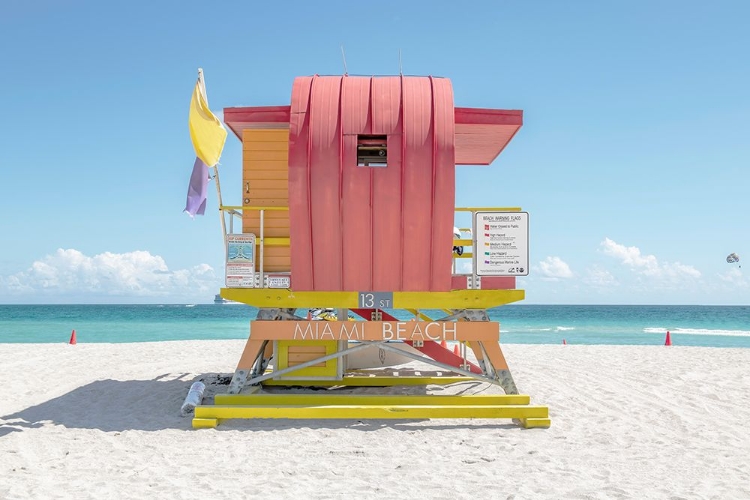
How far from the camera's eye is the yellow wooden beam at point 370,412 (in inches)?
335

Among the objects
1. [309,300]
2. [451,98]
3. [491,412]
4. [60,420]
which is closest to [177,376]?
[60,420]

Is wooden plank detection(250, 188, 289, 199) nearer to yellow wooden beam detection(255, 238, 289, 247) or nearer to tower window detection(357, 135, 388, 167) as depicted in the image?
yellow wooden beam detection(255, 238, 289, 247)

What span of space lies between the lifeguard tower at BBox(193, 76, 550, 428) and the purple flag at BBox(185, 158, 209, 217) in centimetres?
68

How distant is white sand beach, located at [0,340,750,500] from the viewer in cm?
579

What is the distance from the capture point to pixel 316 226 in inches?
345

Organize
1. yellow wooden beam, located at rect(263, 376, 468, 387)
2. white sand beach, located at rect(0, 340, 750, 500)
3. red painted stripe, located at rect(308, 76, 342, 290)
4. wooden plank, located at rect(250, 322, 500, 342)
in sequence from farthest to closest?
yellow wooden beam, located at rect(263, 376, 468, 387) → wooden plank, located at rect(250, 322, 500, 342) → red painted stripe, located at rect(308, 76, 342, 290) → white sand beach, located at rect(0, 340, 750, 500)

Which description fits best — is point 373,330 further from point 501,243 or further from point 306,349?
point 501,243

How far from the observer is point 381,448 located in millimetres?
7289

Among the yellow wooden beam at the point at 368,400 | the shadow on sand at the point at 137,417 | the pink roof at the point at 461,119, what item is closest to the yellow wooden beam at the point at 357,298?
the yellow wooden beam at the point at 368,400

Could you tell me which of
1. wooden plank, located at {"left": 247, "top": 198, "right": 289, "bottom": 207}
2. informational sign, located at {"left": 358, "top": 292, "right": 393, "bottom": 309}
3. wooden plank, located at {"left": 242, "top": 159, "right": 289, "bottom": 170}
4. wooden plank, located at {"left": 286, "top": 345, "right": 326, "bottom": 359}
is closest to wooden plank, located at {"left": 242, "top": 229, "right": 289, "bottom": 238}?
wooden plank, located at {"left": 247, "top": 198, "right": 289, "bottom": 207}

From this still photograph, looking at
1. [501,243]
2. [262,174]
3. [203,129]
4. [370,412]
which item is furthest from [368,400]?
[203,129]

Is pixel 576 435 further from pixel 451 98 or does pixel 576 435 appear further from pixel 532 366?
pixel 532 366

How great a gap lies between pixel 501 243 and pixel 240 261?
4081 mm

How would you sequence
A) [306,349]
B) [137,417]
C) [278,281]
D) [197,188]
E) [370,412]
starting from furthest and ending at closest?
[306,349], [197,188], [278,281], [137,417], [370,412]
